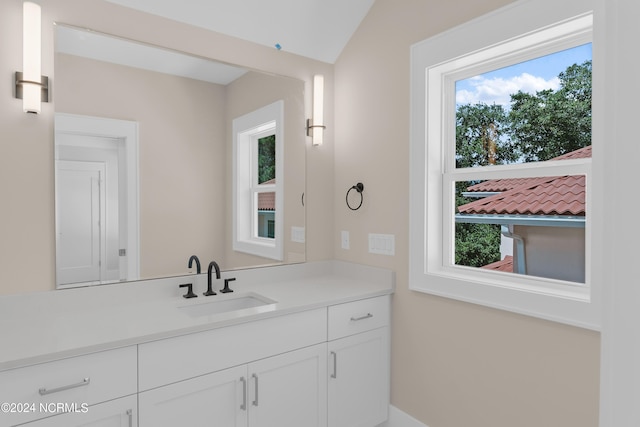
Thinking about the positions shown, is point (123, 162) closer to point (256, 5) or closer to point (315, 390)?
point (256, 5)

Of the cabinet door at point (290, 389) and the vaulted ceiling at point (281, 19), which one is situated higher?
the vaulted ceiling at point (281, 19)

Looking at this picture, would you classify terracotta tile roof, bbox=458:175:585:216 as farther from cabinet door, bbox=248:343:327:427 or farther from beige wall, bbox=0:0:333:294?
beige wall, bbox=0:0:333:294

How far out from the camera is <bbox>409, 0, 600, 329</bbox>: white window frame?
1.53m

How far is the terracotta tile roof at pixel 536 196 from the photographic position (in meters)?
1.61

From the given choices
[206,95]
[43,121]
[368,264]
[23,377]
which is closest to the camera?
[23,377]

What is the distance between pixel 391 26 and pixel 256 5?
795 millimetres

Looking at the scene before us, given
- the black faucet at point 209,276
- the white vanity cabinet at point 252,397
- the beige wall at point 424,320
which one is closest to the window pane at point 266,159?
the beige wall at point 424,320

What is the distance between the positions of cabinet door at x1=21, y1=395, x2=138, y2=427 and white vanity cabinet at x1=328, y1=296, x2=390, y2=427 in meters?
0.92

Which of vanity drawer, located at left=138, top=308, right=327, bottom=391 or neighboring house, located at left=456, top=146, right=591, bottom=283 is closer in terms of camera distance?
vanity drawer, located at left=138, top=308, right=327, bottom=391

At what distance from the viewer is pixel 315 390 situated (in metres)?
1.86

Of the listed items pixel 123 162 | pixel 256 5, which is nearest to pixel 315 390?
pixel 123 162

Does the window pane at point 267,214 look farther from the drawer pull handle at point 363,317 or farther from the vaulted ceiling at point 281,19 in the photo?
the vaulted ceiling at point 281,19

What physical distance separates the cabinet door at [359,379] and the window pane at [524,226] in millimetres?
677

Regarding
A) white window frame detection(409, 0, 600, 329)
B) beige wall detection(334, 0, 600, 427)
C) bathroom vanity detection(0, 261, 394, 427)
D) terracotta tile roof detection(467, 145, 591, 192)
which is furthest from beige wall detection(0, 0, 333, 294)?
terracotta tile roof detection(467, 145, 591, 192)
